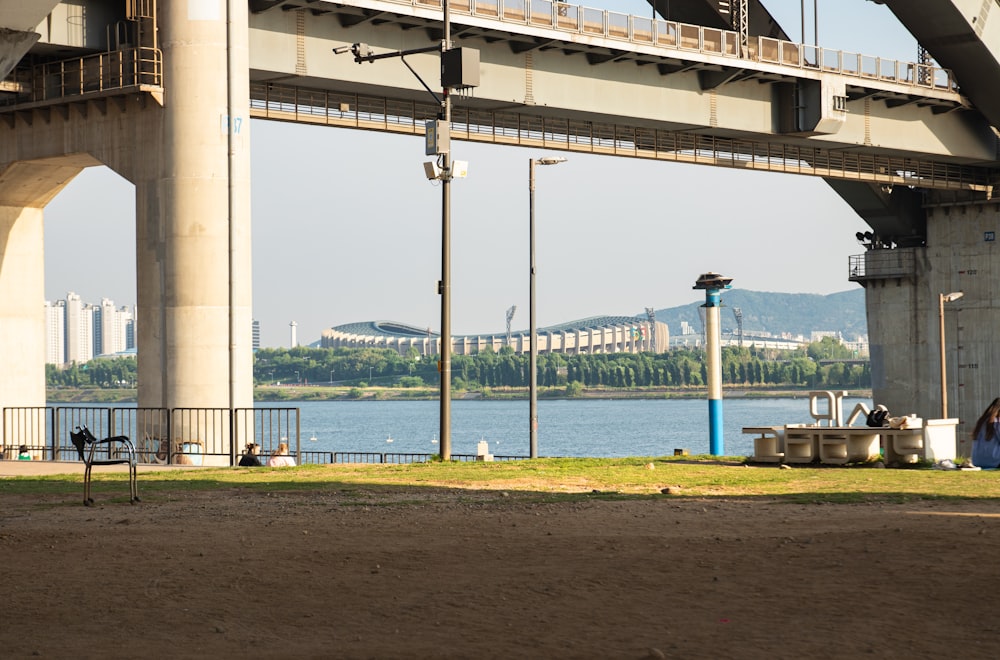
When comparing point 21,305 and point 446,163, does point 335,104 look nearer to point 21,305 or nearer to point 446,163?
point 21,305

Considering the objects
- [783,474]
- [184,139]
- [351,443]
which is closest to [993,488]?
[783,474]

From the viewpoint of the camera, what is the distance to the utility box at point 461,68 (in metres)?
24.4

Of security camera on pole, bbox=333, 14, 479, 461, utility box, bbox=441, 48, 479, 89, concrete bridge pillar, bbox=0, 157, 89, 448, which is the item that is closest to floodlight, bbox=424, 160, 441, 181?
security camera on pole, bbox=333, 14, 479, 461

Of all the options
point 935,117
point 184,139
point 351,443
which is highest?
point 935,117

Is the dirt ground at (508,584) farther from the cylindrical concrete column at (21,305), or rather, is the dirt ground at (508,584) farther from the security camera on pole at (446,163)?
the cylindrical concrete column at (21,305)

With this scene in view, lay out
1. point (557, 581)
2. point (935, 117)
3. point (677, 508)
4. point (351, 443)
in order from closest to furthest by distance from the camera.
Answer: point (557, 581)
point (677, 508)
point (935, 117)
point (351, 443)

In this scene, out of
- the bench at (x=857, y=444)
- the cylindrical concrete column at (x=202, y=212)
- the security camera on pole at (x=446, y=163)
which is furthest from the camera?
the cylindrical concrete column at (x=202, y=212)

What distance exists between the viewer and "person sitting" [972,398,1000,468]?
68.1 ft

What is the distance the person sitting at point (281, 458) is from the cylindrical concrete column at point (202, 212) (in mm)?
5453

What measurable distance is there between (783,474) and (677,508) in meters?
5.64

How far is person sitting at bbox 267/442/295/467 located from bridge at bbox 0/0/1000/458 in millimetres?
5609

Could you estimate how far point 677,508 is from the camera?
14.8m

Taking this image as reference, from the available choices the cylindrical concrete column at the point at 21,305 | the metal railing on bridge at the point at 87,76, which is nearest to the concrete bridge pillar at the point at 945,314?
the cylindrical concrete column at the point at 21,305

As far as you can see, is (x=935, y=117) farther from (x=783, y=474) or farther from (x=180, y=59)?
(x=783, y=474)
